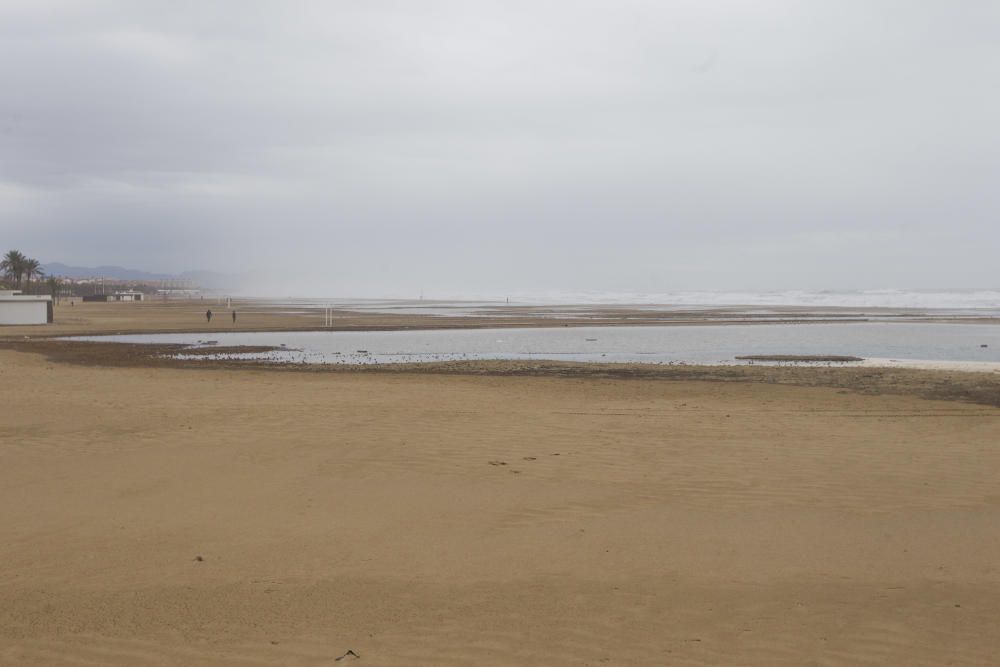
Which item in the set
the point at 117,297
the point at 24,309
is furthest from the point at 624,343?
the point at 117,297

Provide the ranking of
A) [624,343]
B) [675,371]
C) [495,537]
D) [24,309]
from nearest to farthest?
[495,537], [675,371], [624,343], [24,309]

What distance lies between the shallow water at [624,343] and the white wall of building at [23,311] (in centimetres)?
1398

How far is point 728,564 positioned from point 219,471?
6.32 m

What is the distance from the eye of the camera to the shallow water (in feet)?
102

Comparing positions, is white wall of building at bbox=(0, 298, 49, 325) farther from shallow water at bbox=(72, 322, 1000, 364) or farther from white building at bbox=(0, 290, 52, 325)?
shallow water at bbox=(72, 322, 1000, 364)

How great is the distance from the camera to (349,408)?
15258 mm

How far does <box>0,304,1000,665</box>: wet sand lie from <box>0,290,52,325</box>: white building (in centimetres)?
4375

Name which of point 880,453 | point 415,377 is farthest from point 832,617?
point 415,377

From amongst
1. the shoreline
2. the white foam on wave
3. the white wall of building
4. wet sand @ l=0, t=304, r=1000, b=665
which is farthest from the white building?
the white foam on wave

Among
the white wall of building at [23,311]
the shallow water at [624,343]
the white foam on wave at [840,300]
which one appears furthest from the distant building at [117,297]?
the shallow water at [624,343]

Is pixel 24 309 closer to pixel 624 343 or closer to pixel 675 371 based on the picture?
pixel 624 343

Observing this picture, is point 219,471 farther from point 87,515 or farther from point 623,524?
point 623,524

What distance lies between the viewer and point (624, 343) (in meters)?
38.9

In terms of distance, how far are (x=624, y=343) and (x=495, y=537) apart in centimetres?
3226
